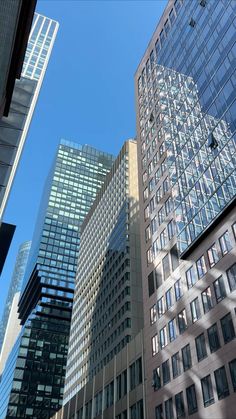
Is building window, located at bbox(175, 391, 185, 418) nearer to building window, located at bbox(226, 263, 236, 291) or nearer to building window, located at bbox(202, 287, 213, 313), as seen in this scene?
building window, located at bbox(202, 287, 213, 313)

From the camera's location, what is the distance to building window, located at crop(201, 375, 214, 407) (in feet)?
114

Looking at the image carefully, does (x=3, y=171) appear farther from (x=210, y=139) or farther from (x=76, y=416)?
(x=76, y=416)

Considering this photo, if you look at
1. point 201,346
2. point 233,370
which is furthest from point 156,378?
point 233,370

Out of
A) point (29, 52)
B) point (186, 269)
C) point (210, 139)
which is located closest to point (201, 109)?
point (210, 139)

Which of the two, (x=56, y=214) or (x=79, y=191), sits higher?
(x=79, y=191)

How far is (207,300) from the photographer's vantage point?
129ft

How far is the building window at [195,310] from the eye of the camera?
40.1 m

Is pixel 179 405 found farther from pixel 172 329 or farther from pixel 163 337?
pixel 163 337

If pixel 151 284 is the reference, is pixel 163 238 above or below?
above

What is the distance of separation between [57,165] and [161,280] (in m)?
Result: 153

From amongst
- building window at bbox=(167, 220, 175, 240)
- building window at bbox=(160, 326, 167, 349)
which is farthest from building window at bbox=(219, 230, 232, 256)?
building window at bbox=(160, 326, 167, 349)

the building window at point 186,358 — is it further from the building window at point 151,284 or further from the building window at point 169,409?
the building window at point 151,284

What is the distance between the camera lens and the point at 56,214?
17925 centimetres

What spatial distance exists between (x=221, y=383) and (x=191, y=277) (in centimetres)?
1205
